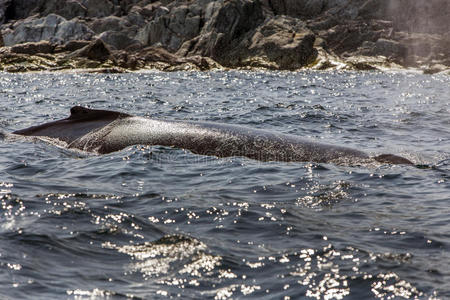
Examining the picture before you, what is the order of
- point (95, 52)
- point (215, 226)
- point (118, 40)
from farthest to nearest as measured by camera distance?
point (118, 40) < point (95, 52) < point (215, 226)

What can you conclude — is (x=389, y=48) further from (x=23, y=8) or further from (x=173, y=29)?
(x=23, y=8)

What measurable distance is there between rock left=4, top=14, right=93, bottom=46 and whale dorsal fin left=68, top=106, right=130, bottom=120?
83.8m

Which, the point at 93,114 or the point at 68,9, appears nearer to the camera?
the point at 93,114

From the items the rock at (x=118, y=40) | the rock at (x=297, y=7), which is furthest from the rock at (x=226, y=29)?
the rock at (x=297, y=7)

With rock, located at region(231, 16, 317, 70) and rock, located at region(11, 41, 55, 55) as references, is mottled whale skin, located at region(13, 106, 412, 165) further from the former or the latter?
rock, located at region(231, 16, 317, 70)

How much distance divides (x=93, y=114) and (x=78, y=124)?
0.40 metres

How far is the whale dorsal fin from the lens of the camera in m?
11.4

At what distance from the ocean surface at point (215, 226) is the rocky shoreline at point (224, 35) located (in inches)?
2036

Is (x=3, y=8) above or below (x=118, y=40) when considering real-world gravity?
above

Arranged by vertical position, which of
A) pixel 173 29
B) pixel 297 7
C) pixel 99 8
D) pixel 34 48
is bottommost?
pixel 34 48

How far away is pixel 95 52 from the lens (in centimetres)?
6544

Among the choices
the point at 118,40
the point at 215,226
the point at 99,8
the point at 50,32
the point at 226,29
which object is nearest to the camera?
the point at 215,226

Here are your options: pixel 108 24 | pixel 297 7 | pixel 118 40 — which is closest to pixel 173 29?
pixel 118 40

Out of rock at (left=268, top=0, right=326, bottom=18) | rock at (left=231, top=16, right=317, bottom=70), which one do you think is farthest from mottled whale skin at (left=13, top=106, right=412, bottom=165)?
rock at (left=268, top=0, right=326, bottom=18)
